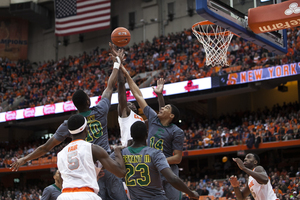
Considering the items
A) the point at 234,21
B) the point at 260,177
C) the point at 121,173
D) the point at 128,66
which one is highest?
the point at 128,66

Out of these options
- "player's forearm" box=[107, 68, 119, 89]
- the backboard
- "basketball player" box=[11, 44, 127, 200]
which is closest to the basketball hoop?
the backboard

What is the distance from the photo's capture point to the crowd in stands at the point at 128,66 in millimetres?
21844

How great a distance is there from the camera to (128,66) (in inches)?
1132

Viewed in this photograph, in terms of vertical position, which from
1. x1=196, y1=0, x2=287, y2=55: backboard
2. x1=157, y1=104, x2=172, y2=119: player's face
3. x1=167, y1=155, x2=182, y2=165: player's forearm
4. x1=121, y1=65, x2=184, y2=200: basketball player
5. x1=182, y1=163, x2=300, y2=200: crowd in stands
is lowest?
x1=182, y1=163, x2=300, y2=200: crowd in stands

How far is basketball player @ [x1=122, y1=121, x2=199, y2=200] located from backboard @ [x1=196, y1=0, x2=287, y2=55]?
4.19 meters

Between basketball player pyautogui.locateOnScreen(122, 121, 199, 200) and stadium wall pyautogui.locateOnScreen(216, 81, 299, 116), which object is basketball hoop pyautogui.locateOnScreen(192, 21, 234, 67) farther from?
stadium wall pyautogui.locateOnScreen(216, 81, 299, 116)

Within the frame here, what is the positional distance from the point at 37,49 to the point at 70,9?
7.01 metres

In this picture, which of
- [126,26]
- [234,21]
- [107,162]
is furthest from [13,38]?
[107,162]

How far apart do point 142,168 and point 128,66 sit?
24.4m

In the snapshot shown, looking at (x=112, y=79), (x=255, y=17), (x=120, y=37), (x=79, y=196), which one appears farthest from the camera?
(x=255, y=17)

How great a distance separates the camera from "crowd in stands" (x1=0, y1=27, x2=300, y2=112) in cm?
2184

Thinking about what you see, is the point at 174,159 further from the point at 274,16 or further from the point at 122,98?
the point at 274,16

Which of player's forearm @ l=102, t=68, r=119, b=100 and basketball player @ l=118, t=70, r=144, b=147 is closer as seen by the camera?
player's forearm @ l=102, t=68, r=119, b=100

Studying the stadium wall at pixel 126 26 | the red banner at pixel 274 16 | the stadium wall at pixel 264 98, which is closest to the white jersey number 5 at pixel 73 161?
the red banner at pixel 274 16
